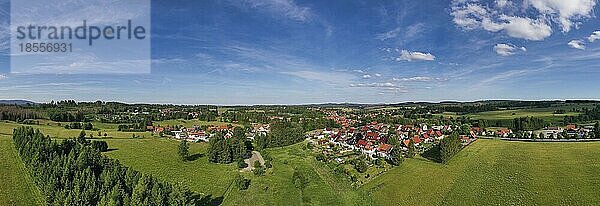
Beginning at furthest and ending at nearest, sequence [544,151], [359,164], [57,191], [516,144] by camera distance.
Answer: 1. [516,144]
2. [544,151]
3. [359,164]
4. [57,191]

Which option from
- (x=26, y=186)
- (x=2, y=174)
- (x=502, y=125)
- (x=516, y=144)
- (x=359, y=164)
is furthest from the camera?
(x=502, y=125)

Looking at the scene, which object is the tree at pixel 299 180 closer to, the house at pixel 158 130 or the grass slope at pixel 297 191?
the grass slope at pixel 297 191

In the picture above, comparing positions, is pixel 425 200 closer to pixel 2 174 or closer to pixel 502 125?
A: pixel 2 174

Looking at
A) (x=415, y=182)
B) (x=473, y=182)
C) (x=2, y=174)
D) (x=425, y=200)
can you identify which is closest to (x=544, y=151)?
(x=473, y=182)

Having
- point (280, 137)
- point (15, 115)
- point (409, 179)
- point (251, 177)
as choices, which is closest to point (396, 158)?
point (409, 179)

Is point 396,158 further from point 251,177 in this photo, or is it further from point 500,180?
point 251,177

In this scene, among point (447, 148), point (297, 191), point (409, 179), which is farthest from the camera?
point (447, 148)

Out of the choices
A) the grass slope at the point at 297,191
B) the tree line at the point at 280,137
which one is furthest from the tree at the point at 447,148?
the tree line at the point at 280,137
